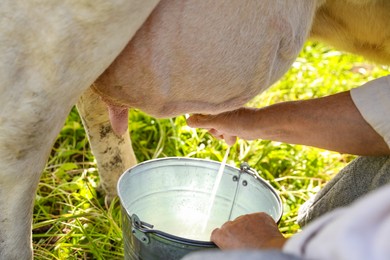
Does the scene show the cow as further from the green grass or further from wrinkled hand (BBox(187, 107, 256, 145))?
the green grass

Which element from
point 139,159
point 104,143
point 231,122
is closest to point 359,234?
point 231,122

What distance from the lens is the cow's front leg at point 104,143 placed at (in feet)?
7.52

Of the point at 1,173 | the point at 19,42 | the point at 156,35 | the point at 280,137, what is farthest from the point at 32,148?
the point at 280,137

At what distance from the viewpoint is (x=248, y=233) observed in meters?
1.63

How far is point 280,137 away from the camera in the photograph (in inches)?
81.0

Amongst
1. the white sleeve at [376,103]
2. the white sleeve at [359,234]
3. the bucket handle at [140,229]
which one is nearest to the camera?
the white sleeve at [359,234]

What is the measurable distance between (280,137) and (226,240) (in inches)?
18.8

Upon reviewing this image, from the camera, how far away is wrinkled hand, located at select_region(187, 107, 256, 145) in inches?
80.0

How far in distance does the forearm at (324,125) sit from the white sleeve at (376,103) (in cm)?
3

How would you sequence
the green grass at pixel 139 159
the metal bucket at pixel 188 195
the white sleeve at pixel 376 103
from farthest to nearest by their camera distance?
the green grass at pixel 139 159, the metal bucket at pixel 188 195, the white sleeve at pixel 376 103

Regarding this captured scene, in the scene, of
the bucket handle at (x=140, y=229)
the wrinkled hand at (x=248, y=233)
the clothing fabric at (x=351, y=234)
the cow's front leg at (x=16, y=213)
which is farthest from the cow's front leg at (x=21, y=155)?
the clothing fabric at (x=351, y=234)

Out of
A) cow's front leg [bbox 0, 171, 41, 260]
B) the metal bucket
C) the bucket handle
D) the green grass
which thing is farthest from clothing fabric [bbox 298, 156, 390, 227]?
cow's front leg [bbox 0, 171, 41, 260]

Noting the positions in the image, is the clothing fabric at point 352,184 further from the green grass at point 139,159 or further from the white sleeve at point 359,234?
the white sleeve at point 359,234

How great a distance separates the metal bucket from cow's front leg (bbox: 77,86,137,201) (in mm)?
299
